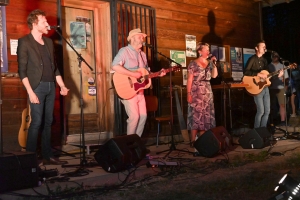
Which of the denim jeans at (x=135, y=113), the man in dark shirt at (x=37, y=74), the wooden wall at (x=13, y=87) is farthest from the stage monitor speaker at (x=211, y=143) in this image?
the wooden wall at (x=13, y=87)

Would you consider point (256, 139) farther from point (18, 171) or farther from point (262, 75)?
point (18, 171)

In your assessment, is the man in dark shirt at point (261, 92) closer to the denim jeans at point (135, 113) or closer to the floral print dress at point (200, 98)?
the floral print dress at point (200, 98)

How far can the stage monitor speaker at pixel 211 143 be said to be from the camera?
6.06 meters

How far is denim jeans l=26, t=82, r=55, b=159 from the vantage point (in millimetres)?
5199

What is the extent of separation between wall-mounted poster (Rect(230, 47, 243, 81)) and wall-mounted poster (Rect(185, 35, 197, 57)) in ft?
4.59

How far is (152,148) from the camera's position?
7555 millimetres

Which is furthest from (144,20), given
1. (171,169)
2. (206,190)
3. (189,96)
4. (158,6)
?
(206,190)

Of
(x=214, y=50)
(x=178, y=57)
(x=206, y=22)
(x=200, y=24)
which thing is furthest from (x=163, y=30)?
(x=214, y=50)

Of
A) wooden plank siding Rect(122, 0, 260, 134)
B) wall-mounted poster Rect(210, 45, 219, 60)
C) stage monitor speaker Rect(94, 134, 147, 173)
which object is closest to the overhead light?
stage monitor speaker Rect(94, 134, 147, 173)

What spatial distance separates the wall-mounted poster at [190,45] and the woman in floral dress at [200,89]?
2101mm

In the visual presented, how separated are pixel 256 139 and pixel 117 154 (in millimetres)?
3095

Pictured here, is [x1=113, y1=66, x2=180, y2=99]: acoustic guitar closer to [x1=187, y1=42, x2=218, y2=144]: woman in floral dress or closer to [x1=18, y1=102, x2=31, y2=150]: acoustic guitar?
[x1=187, y1=42, x2=218, y2=144]: woman in floral dress

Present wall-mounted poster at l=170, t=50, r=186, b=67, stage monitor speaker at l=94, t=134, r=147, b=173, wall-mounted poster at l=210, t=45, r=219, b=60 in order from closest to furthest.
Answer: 1. stage monitor speaker at l=94, t=134, r=147, b=173
2. wall-mounted poster at l=170, t=50, r=186, b=67
3. wall-mounted poster at l=210, t=45, r=219, b=60

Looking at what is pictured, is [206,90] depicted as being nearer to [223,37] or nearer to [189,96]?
[189,96]
